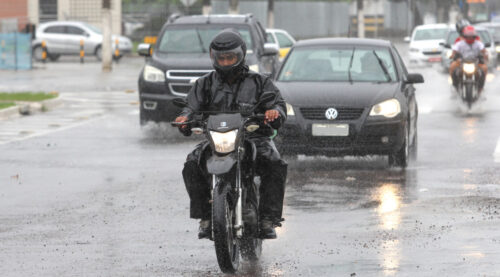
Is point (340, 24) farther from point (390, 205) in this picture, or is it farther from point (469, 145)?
point (390, 205)

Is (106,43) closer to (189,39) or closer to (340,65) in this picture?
(189,39)

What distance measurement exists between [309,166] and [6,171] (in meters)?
3.43

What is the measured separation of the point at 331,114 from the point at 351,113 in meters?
0.23

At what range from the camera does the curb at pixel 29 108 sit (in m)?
22.5

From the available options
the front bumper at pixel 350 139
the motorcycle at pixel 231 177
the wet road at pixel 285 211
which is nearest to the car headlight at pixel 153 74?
the wet road at pixel 285 211

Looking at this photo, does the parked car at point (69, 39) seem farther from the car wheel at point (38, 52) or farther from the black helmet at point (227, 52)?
the black helmet at point (227, 52)

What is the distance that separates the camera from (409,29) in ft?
268

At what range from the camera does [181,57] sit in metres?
20.6

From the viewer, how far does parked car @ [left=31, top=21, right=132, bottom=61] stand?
50.0m

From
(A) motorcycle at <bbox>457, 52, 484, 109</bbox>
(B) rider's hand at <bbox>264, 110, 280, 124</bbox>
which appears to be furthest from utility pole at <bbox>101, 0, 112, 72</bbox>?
(B) rider's hand at <bbox>264, 110, 280, 124</bbox>

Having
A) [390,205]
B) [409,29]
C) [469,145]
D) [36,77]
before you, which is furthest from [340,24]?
[390,205]

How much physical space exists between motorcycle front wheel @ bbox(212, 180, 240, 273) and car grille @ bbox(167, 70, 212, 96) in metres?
12.0

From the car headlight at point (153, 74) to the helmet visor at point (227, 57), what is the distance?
11.6 m

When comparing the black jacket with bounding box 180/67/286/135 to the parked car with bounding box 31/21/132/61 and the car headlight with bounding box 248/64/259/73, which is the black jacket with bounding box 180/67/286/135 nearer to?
the car headlight with bounding box 248/64/259/73
